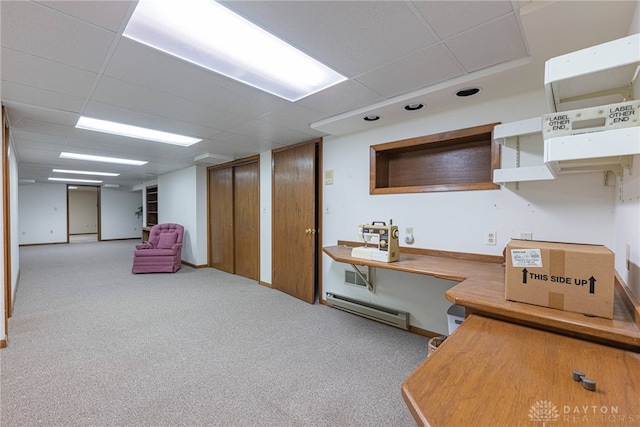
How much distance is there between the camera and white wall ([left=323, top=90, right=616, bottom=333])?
2.05 metres

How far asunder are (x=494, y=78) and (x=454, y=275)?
4.67ft

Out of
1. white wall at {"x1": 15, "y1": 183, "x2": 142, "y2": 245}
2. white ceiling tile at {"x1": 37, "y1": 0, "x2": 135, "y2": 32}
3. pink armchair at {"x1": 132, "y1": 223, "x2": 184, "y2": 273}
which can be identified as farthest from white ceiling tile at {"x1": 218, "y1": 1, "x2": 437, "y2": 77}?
white wall at {"x1": 15, "y1": 183, "x2": 142, "y2": 245}

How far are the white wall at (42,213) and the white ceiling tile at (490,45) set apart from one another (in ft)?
41.7

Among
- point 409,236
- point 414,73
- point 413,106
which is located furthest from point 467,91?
point 409,236

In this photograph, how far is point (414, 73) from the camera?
2.02 meters

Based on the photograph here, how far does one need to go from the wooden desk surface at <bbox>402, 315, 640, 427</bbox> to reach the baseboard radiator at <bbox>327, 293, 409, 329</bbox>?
6.04 ft

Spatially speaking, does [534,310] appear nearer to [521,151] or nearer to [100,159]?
[521,151]

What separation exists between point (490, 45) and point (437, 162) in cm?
129

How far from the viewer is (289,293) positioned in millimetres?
4207


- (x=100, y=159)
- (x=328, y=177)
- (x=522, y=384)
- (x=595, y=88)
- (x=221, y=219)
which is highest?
(x=100, y=159)

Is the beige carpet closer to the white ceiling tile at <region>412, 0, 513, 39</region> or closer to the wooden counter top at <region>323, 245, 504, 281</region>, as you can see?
the wooden counter top at <region>323, 245, 504, 281</region>

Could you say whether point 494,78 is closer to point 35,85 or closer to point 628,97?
point 628,97

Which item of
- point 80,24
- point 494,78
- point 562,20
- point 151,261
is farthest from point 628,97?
point 151,261

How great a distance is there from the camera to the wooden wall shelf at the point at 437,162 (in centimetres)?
253
